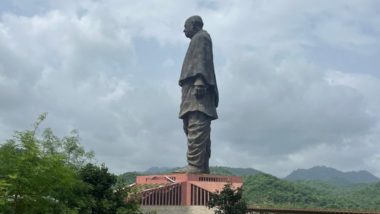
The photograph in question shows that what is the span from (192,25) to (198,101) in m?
5.94

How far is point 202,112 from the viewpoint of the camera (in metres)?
36.8

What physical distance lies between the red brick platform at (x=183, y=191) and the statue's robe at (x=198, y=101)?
2.04 metres

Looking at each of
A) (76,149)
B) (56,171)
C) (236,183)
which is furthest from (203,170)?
(56,171)

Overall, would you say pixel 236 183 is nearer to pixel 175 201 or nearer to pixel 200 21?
pixel 175 201

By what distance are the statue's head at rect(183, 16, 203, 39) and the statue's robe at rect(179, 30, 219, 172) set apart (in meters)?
0.67

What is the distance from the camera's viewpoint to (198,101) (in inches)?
1462

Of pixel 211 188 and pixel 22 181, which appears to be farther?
pixel 211 188

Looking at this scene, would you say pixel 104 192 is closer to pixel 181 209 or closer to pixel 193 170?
pixel 181 209

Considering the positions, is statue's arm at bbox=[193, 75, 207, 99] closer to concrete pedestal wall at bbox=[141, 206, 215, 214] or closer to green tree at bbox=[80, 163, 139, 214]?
concrete pedestal wall at bbox=[141, 206, 215, 214]

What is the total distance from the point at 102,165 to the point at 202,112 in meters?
19.3

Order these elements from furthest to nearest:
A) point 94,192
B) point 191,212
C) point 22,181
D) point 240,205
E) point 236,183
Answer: point 236,183
point 191,212
point 240,205
point 94,192
point 22,181

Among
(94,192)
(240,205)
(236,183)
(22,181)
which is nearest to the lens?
(22,181)

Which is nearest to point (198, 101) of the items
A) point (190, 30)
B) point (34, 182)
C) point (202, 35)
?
point (202, 35)

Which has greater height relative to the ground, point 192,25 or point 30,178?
point 192,25
